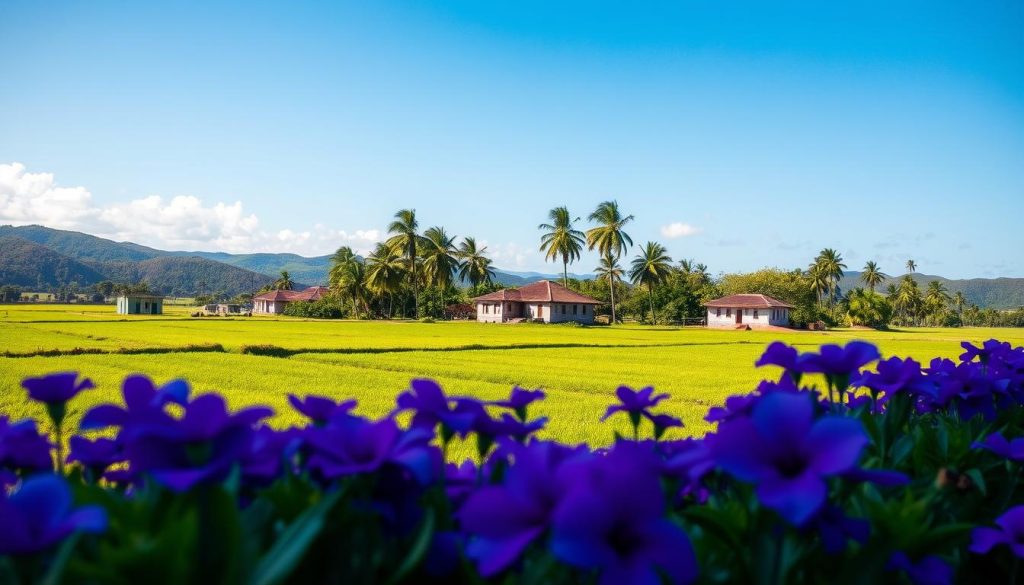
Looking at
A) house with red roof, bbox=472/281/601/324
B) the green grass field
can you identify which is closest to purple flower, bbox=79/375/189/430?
the green grass field

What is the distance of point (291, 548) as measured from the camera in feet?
2.04

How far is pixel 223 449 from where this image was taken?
704 millimetres

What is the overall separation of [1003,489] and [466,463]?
117 cm

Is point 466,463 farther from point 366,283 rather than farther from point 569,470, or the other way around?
point 366,283

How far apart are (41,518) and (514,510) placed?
43 cm

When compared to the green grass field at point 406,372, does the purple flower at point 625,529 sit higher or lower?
higher

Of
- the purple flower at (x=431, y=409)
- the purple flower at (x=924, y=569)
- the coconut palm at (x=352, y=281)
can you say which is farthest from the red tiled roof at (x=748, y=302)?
the purple flower at (x=431, y=409)

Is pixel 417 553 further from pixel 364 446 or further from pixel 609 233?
pixel 609 233

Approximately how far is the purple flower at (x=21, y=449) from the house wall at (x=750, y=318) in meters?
53.3

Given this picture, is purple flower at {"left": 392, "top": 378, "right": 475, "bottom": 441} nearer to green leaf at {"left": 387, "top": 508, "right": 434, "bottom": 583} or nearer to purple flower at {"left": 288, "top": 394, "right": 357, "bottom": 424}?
purple flower at {"left": 288, "top": 394, "right": 357, "bottom": 424}

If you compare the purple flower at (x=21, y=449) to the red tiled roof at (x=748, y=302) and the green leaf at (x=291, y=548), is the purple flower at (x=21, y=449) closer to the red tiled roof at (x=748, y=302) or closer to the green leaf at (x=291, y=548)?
the green leaf at (x=291, y=548)

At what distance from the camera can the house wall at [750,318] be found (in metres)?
51.6

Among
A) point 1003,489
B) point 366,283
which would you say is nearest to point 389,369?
point 1003,489

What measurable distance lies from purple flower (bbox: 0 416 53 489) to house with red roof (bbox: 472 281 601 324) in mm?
51241
